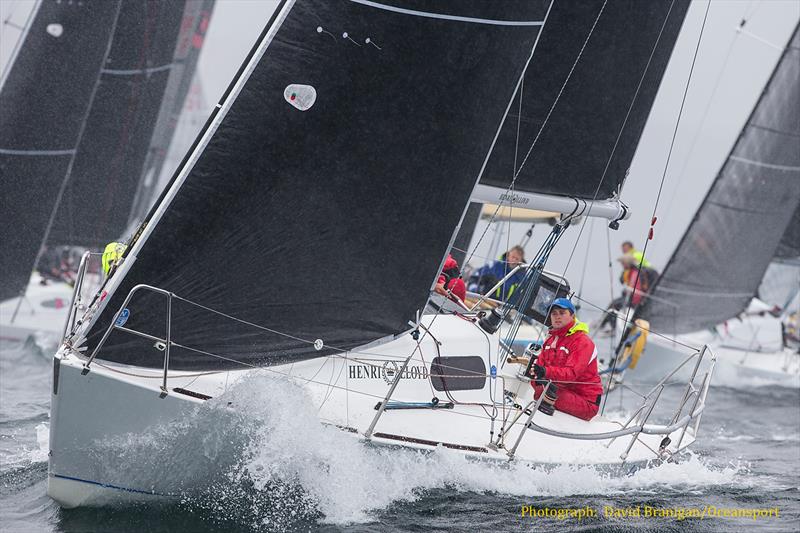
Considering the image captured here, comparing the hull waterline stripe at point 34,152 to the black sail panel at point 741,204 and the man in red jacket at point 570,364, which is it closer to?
the man in red jacket at point 570,364

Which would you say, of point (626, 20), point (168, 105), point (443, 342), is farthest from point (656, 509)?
point (168, 105)

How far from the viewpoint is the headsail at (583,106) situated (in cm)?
711

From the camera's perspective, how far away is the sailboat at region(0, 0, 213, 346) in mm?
10227

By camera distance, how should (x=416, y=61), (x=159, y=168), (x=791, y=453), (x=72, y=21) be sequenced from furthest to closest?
(x=159, y=168) → (x=72, y=21) → (x=791, y=453) → (x=416, y=61)

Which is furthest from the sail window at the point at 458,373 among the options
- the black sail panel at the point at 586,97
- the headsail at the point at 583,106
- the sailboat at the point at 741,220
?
the sailboat at the point at 741,220

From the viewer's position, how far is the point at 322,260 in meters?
5.64

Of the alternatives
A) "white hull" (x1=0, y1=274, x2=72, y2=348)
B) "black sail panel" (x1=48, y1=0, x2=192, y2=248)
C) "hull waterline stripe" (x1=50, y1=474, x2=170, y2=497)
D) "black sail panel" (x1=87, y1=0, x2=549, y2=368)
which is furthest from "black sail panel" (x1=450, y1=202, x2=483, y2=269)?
"black sail panel" (x1=48, y1=0, x2=192, y2=248)

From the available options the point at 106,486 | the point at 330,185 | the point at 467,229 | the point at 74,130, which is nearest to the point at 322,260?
the point at 330,185

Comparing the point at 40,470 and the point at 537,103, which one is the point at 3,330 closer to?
the point at 40,470

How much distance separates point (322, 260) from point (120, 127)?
7.61 m

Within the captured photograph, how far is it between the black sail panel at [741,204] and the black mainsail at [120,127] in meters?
7.19

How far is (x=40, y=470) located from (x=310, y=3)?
9.92 feet

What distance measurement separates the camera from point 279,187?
17.6ft

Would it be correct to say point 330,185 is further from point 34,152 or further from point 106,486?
point 34,152
